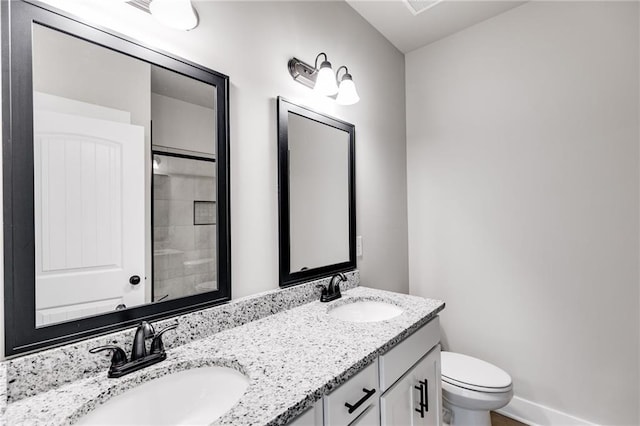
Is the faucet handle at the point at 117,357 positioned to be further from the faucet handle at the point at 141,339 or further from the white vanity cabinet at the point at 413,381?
the white vanity cabinet at the point at 413,381

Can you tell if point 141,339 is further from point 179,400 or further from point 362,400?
point 362,400

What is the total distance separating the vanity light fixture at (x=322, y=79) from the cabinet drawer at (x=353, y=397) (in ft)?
4.02

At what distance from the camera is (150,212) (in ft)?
3.25

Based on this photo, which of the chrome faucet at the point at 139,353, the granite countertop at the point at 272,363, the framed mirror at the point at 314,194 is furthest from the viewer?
the framed mirror at the point at 314,194

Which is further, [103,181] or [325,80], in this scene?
[325,80]

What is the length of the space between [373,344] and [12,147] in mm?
1126

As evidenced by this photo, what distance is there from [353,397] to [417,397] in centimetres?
51

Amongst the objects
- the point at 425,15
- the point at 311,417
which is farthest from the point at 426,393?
the point at 425,15

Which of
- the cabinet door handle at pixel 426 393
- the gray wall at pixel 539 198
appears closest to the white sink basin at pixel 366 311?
the cabinet door handle at pixel 426 393

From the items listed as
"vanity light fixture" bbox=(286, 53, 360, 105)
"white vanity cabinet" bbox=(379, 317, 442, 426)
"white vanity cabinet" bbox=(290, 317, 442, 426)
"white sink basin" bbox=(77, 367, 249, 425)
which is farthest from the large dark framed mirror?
"white vanity cabinet" bbox=(379, 317, 442, 426)

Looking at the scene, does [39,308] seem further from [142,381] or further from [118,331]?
[142,381]

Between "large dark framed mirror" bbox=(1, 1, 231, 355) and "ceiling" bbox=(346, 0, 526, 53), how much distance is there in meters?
1.30

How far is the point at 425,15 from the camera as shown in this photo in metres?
1.98

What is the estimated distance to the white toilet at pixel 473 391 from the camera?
61.7 inches
